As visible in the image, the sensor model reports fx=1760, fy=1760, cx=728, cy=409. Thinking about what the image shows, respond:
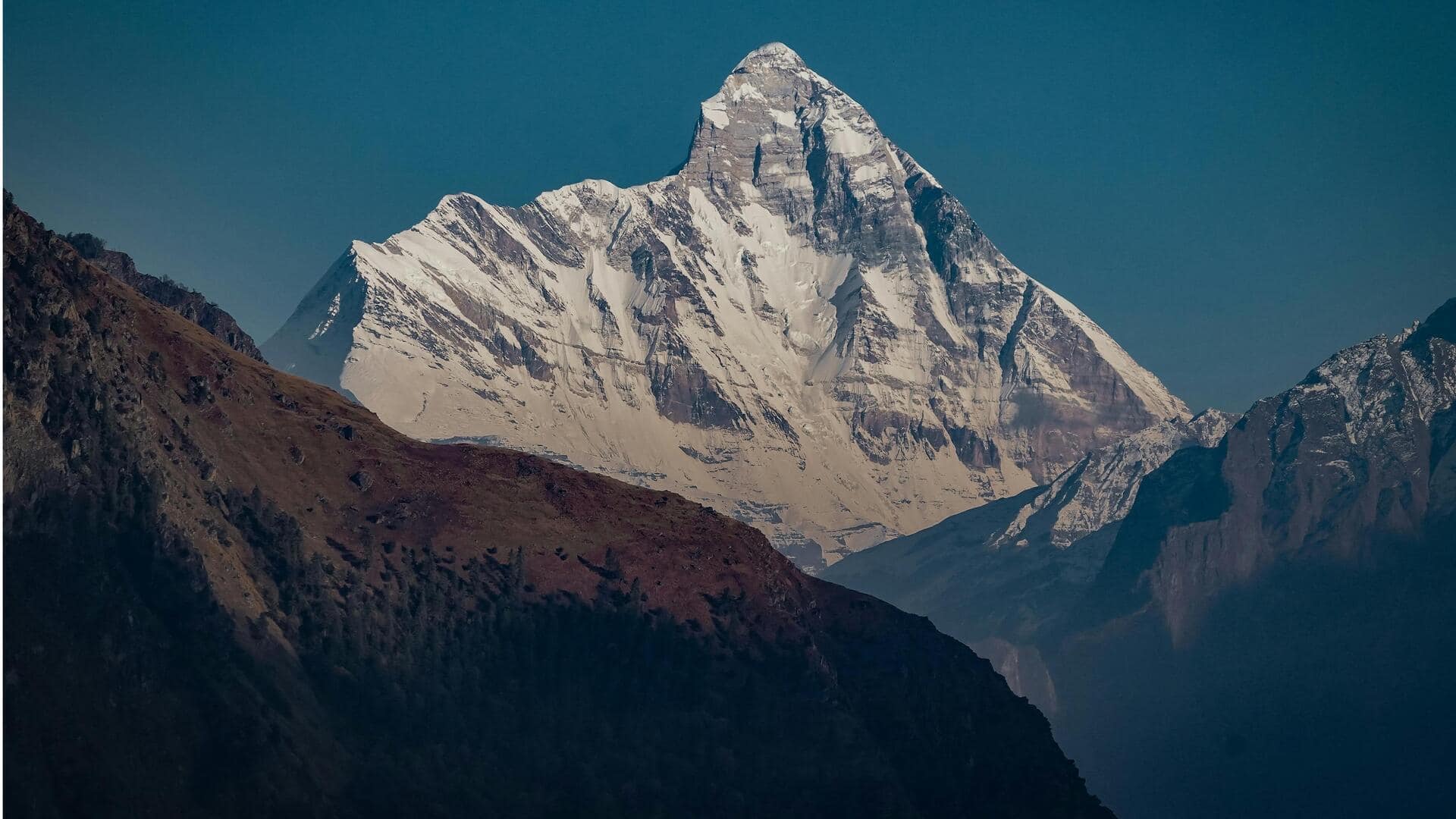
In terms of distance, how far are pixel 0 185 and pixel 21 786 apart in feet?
402

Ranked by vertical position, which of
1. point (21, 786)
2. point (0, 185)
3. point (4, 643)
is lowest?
point (21, 786)

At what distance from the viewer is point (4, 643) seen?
199 m

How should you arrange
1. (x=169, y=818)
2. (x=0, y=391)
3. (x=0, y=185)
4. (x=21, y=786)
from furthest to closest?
(x=169, y=818) → (x=21, y=786) → (x=0, y=391) → (x=0, y=185)

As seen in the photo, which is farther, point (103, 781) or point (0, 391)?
point (103, 781)

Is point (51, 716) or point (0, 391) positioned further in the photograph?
point (51, 716)

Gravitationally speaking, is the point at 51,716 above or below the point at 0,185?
below

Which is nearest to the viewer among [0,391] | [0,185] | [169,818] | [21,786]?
[0,185]

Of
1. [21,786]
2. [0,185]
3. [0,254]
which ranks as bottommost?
[21,786]

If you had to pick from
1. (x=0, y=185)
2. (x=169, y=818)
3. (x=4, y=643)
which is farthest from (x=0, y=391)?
(x=0, y=185)

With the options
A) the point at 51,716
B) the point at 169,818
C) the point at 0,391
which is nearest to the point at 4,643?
the point at 51,716

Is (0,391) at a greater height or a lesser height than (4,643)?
greater

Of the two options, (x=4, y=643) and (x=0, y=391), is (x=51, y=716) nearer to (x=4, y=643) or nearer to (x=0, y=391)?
(x=4, y=643)

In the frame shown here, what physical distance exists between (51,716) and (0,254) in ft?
171

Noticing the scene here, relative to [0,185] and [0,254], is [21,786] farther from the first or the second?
[0,185]
